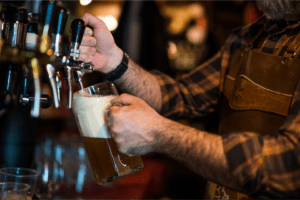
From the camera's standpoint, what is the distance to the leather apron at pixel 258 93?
1.02 metres

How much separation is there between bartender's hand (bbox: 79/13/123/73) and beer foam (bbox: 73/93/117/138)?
227 millimetres

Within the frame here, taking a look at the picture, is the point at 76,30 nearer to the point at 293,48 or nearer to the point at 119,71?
the point at 119,71

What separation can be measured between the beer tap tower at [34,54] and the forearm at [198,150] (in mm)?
291

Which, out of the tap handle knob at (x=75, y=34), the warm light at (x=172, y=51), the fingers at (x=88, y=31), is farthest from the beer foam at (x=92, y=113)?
the warm light at (x=172, y=51)

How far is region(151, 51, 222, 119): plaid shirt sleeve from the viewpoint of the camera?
1.39 meters

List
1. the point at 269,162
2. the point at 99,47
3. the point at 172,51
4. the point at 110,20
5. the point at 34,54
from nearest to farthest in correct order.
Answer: the point at 269,162
the point at 34,54
the point at 99,47
the point at 110,20
the point at 172,51

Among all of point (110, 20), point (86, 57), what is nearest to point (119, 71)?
point (86, 57)

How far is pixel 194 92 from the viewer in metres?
1.42

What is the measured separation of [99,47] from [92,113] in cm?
39

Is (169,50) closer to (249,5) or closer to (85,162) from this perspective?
(249,5)

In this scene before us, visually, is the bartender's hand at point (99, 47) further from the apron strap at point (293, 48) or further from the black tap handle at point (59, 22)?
the apron strap at point (293, 48)

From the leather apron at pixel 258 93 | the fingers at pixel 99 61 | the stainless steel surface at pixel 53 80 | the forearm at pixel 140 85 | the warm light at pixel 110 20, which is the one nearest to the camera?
the stainless steel surface at pixel 53 80

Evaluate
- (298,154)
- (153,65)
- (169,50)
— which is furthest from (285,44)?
(169,50)

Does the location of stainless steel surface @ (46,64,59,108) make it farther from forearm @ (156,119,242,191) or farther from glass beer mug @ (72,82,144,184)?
forearm @ (156,119,242,191)
